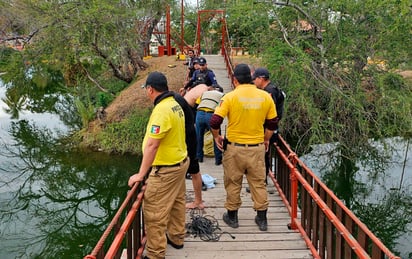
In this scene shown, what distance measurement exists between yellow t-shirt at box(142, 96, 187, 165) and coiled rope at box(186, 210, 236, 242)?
102cm

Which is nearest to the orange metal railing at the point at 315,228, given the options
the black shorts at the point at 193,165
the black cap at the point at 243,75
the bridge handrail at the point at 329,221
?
the bridge handrail at the point at 329,221

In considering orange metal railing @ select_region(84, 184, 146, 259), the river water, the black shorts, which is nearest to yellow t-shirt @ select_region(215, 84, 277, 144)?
the black shorts

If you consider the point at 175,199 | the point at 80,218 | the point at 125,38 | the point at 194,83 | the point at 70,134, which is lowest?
the point at 80,218

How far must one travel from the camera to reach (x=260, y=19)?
10.8m

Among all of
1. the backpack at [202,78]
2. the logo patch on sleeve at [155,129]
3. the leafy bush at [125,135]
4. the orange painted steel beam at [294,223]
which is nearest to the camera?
the logo patch on sleeve at [155,129]

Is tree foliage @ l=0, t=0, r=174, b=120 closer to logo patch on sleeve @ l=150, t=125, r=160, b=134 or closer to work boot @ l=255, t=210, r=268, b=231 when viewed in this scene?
work boot @ l=255, t=210, r=268, b=231

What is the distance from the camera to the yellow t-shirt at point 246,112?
427 centimetres

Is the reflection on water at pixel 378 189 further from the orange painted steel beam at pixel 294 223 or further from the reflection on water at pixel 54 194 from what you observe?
the reflection on water at pixel 54 194

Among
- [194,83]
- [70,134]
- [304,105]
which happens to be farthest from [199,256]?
[70,134]

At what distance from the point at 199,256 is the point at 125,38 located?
40.4 ft

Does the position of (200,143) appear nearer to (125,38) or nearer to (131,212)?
(131,212)

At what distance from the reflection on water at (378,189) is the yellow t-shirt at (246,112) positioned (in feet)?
18.9

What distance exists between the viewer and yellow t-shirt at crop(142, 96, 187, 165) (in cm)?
354

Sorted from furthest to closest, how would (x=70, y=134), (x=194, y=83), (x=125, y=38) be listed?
(x=70, y=134)
(x=125, y=38)
(x=194, y=83)
